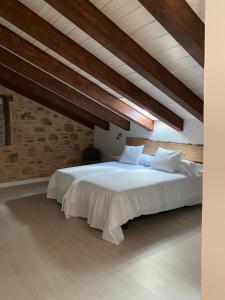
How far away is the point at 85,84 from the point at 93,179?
1434 millimetres

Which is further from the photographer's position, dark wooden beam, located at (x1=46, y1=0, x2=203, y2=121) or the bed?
the bed

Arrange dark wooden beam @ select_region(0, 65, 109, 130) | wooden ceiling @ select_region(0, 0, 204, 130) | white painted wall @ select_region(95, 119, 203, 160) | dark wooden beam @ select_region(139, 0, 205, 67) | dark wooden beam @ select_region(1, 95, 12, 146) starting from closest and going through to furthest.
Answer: dark wooden beam @ select_region(139, 0, 205, 67) → wooden ceiling @ select_region(0, 0, 204, 130) → white painted wall @ select_region(95, 119, 203, 160) → dark wooden beam @ select_region(0, 65, 109, 130) → dark wooden beam @ select_region(1, 95, 12, 146)

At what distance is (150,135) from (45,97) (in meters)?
2.24

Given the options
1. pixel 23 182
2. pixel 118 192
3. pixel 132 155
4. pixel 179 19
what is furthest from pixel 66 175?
pixel 179 19

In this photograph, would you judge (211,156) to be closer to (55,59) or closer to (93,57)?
(93,57)

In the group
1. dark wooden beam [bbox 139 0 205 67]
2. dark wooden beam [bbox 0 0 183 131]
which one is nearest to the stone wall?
dark wooden beam [bbox 0 0 183 131]

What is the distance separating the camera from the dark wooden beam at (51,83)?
3.78 metres

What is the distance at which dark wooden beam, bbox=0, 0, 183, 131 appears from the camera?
2.57 m

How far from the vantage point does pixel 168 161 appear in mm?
4262

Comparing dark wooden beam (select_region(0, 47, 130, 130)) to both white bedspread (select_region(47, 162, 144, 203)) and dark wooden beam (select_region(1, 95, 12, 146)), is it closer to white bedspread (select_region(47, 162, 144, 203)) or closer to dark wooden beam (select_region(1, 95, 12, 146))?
white bedspread (select_region(47, 162, 144, 203))

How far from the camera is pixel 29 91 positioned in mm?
5199

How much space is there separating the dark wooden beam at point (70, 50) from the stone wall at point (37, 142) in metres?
2.86

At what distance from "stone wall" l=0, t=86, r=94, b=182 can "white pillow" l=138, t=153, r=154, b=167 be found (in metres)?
2.11

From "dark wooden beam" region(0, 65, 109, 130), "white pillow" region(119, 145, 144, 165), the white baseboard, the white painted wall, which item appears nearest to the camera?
the white painted wall
